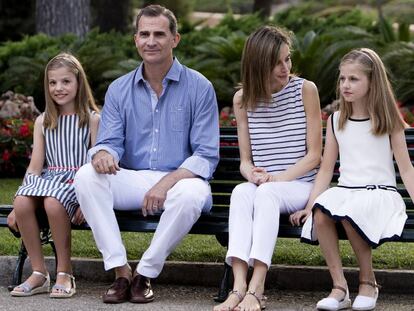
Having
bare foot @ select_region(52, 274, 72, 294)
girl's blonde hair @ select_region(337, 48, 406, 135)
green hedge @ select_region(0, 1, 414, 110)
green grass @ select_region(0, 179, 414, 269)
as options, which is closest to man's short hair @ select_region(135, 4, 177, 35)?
girl's blonde hair @ select_region(337, 48, 406, 135)

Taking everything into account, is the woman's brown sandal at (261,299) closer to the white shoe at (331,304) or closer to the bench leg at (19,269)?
the white shoe at (331,304)

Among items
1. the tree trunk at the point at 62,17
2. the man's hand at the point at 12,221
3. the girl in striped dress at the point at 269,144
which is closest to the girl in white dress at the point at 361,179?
the girl in striped dress at the point at 269,144

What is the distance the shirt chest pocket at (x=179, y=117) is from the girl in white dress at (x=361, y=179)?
0.85m

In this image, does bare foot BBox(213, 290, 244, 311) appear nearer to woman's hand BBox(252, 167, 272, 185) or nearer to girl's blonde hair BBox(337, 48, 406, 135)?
woman's hand BBox(252, 167, 272, 185)

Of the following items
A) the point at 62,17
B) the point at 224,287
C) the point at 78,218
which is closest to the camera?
the point at 224,287

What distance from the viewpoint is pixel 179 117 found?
6242 millimetres

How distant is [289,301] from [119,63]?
7.05 meters

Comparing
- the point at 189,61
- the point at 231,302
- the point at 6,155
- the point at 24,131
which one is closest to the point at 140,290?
the point at 231,302

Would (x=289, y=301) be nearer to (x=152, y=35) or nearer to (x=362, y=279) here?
(x=362, y=279)

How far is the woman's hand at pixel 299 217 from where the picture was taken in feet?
19.0

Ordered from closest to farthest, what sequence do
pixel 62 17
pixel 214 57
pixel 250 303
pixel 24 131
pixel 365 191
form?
pixel 250 303, pixel 365 191, pixel 24 131, pixel 214 57, pixel 62 17

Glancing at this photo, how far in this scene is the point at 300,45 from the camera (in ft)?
42.7

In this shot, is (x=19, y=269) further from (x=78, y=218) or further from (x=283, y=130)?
(x=283, y=130)

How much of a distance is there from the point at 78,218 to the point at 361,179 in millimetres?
1627
